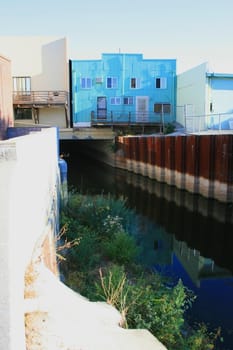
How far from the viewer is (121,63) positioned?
119 ft

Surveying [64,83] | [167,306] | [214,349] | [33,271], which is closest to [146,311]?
[167,306]

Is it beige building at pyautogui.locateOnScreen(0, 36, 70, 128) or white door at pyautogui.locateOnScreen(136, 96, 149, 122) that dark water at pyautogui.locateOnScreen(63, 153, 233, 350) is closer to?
white door at pyautogui.locateOnScreen(136, 96, 149, 122)

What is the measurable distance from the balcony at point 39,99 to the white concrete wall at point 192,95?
11.5 metres

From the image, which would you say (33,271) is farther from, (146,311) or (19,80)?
(19,80)

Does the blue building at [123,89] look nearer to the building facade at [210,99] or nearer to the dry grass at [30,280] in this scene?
the building facade at [210,99]

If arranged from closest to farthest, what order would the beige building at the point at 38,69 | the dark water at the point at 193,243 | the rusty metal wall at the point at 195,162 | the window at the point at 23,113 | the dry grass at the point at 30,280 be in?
the dry grass at the point at 30,280 → the dark water at the point at 193,243 → the rusty metal wall at the point at 195,162 → the beige building at the point at 38,69 → the window at the point at 23,113

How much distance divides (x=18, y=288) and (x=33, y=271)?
3.59 ft

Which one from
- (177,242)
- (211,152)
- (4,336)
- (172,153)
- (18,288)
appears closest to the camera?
(4,336)

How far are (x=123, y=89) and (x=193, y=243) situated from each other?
87.7ft

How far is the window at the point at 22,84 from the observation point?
3547 cm

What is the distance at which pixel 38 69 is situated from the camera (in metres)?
35.5

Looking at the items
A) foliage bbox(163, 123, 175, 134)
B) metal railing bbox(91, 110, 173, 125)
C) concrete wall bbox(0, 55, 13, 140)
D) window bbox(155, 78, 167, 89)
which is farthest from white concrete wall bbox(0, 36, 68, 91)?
concrete wall bbox(0, 55, 13, 140)

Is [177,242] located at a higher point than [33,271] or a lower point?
lower

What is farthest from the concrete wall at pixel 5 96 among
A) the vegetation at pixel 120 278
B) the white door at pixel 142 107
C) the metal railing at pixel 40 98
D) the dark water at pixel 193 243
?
the white door at pixel 142 107
